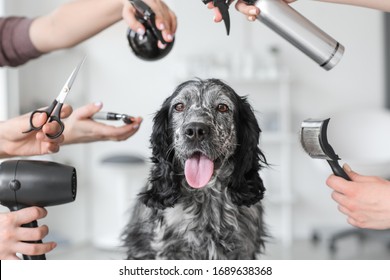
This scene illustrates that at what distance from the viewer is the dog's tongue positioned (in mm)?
928

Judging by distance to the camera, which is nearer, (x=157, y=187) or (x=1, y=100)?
(x=157, y=187)

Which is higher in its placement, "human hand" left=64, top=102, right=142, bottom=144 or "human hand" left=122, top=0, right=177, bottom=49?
"human hand" left=122, top=0, right=177, bottom=49

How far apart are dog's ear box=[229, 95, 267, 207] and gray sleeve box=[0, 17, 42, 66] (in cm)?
63

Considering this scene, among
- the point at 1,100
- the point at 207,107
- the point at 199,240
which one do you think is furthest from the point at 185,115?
the point at 1,100

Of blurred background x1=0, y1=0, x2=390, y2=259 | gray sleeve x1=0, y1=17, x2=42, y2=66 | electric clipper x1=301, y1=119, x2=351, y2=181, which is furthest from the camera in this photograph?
blurred background x1=0, y1=0, x2=390, y2=259

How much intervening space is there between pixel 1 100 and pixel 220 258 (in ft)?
2.25

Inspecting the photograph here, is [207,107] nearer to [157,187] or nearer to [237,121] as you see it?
[237,121]

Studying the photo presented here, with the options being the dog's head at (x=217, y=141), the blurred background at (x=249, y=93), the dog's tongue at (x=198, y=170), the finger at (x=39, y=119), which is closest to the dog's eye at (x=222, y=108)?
the dog's head at (x=217, y=141)

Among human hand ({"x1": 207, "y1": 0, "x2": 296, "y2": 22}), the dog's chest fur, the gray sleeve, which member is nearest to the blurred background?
the gray sleeve

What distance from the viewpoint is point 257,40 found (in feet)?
14.6

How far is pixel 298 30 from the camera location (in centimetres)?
90

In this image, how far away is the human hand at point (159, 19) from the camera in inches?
40.0

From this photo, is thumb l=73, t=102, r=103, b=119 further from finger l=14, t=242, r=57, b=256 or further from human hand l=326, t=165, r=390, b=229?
human hand l=326, t=165, r=390, b=229

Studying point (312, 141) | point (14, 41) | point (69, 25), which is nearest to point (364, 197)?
point (312, 141)
